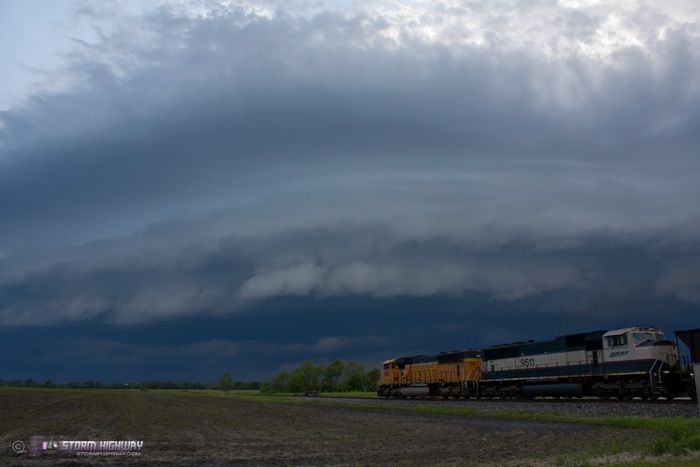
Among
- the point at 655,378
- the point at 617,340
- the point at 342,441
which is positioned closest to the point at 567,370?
the point at 617,340

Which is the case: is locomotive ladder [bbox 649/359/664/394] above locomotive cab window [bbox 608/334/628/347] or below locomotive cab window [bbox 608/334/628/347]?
below

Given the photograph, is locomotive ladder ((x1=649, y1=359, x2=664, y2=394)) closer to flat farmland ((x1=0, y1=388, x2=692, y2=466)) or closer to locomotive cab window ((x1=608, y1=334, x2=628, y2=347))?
locomotive cab window ((x1=608, y1=334, x2=628, y2=347))

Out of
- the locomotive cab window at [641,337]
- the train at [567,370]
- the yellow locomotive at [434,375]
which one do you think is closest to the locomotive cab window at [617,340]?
the train at [567,370]

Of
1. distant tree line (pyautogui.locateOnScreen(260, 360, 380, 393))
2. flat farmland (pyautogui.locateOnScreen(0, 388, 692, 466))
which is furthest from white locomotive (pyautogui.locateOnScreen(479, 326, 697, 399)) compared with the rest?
distant tree line (pyautogui.locateOnScreen(260, 360, 380, 393))

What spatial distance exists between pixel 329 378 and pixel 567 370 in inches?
4133

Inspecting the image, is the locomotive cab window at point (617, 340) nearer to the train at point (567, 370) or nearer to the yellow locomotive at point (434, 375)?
the train at point (567, 370)

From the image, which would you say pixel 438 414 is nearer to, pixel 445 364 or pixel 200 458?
pixel 445 364

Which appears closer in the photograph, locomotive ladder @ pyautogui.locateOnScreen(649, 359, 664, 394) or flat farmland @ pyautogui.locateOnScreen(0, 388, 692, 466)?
flat farmland @ pyautogui.locateOnScreen(0, 388, 692, 466)

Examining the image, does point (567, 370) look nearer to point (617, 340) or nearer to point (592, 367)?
point (592, 367)

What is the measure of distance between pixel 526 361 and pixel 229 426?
28405 mm

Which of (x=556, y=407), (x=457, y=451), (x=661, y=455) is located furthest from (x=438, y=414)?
(x=661, y=455)

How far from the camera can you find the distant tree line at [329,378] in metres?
141

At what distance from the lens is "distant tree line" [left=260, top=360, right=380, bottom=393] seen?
5556 inches

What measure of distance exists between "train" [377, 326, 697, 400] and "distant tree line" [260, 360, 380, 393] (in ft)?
239
